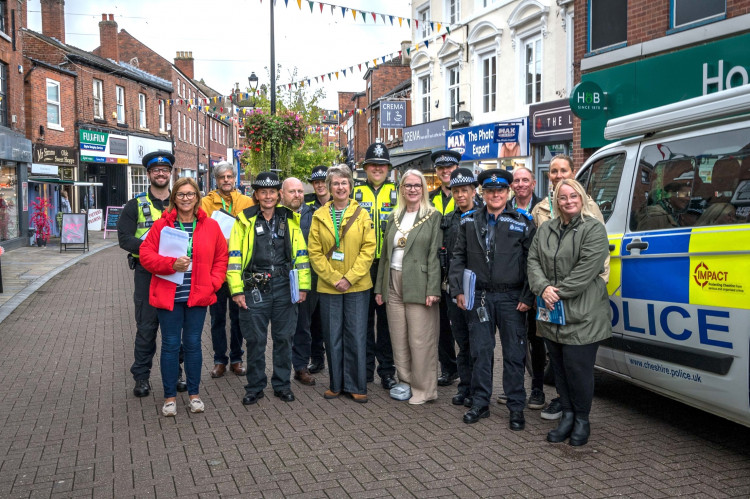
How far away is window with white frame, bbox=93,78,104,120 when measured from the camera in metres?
30.8

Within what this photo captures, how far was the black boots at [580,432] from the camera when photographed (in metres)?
4.67

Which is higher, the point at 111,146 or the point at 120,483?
the point at 111,146

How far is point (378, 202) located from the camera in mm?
6547

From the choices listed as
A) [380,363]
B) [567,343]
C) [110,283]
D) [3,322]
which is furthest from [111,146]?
[567,343]

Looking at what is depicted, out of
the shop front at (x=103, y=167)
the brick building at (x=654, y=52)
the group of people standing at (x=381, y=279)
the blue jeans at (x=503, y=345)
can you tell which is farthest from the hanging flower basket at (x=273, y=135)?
the shop front at (x=103, y=167)

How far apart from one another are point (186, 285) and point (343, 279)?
1348 millimetres

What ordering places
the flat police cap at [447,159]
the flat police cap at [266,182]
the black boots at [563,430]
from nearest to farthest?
the black boots at [563,430], the flat police cap at [266,182], the flat police cap at [447,159]

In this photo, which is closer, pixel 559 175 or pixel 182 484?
pixel 182 484

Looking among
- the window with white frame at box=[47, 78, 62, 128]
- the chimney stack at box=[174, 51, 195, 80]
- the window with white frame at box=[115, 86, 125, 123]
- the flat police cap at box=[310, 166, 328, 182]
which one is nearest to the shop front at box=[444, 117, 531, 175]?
the flat police cap at box=[310, 166, 328, 182]

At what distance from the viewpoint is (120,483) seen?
13.4 feet

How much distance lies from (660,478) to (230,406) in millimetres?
3443

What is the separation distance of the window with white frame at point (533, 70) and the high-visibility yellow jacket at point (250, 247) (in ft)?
45.0

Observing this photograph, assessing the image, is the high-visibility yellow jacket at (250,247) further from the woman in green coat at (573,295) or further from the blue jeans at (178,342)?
the woman in green coat at (573,295)

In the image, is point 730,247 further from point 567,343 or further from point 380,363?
point 380,363
